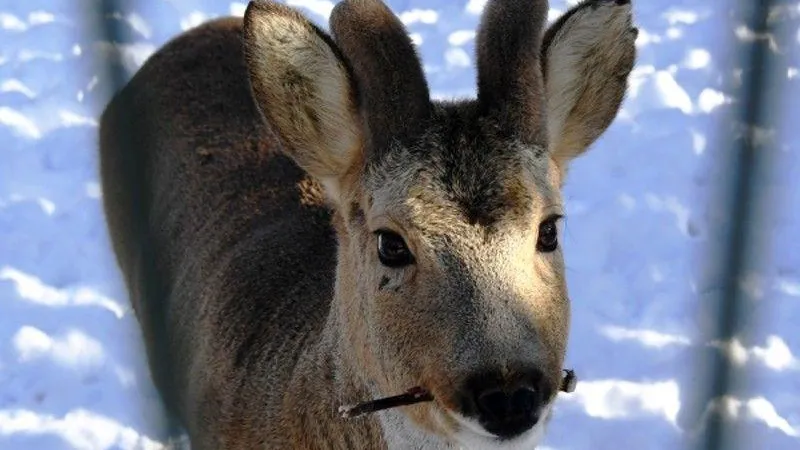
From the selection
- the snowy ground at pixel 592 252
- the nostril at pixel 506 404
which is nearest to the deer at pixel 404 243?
the nostril at pixel 506 404

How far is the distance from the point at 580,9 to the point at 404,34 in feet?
1.71

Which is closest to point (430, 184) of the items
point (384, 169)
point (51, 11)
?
point (384, 169)

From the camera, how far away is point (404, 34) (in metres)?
2.96

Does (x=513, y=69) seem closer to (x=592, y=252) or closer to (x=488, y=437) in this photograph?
(x=488, y=437)

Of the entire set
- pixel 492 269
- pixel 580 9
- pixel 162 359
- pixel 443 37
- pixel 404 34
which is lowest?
pixel 162 359

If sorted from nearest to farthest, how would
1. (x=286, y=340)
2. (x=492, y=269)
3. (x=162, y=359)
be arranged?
(x=492, y=269)
(x=286, y=340)
(x=162, y=359)

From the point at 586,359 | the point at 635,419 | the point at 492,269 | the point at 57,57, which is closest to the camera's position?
the point at 492,269

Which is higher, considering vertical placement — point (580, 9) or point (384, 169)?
point (580, 9)

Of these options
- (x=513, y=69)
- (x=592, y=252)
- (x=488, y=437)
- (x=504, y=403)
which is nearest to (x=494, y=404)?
(x=504, y=403)

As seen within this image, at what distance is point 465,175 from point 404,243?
0.77 feet

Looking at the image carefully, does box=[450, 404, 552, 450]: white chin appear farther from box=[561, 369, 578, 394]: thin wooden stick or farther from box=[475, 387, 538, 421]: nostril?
box=[561, 369, 578, 394]: thin wooden stick

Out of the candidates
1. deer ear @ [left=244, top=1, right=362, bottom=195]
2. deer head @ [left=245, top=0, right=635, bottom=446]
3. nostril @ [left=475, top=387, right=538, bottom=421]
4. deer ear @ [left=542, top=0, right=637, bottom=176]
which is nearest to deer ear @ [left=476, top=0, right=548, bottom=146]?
deer head @ [left=245, top=0, right=635, bottom=446]

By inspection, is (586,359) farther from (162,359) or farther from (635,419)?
(162,359)

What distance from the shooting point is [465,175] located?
280 cm
